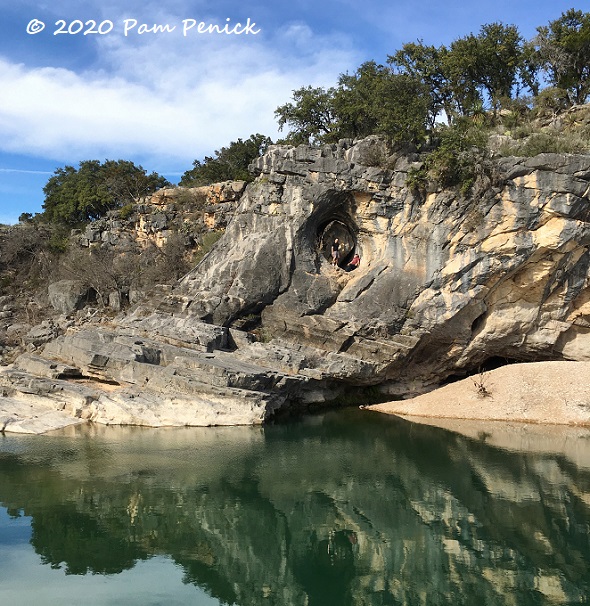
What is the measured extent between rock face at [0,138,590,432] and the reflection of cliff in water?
5.13 meters

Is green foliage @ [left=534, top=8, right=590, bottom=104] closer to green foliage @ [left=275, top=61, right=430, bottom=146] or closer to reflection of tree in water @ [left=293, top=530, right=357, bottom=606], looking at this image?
green foliage @ [left=275, top=61, right=430, bottom=146]

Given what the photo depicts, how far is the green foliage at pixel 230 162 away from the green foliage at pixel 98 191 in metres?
3.08

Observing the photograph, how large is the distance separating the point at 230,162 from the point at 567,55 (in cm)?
2400

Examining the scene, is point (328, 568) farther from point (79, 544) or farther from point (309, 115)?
point (309, 115)

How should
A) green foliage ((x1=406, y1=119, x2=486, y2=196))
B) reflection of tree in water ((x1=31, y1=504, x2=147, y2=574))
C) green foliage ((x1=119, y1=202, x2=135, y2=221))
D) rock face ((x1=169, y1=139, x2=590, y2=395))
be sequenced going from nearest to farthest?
A: reflection of tree in water ((x1=31, y1=504, x2=147, y2=574))
green foliage ((x1=406, y1=119, x2=486, y2=196))
rock face ((x1=169, y1=139, x2=590, y2=395))
green foliage ((x1=119, y1=202, x2=135, y2=221))

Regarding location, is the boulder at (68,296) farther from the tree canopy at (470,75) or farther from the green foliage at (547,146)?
the green foliage at (547,146)

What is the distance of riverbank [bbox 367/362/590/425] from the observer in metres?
25.4

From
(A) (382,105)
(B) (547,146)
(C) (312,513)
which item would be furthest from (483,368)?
(C) (312,513)

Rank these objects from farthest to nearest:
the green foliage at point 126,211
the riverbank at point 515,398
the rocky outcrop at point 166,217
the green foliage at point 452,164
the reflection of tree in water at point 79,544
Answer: the green foliage at point 126,211 → the rocky outcrop at point 166,217 → the green foliage at point 452,164 → the riverbank at point 515,398 → the reflection of tree in water at point 79,544

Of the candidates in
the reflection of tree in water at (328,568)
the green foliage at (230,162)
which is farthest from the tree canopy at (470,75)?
the reflection of tree in water at (328,568)

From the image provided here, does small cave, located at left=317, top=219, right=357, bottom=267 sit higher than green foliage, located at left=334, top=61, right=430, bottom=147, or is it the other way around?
green foliage, located at left=334, top=61, right=430, bottom=147

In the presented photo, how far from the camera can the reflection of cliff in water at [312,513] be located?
11.8 meters

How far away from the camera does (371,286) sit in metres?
27.6

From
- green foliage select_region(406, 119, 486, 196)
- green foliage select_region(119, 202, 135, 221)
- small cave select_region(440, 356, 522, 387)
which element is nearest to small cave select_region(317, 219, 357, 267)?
green foliage select_region(406, 119, 486, 196)
